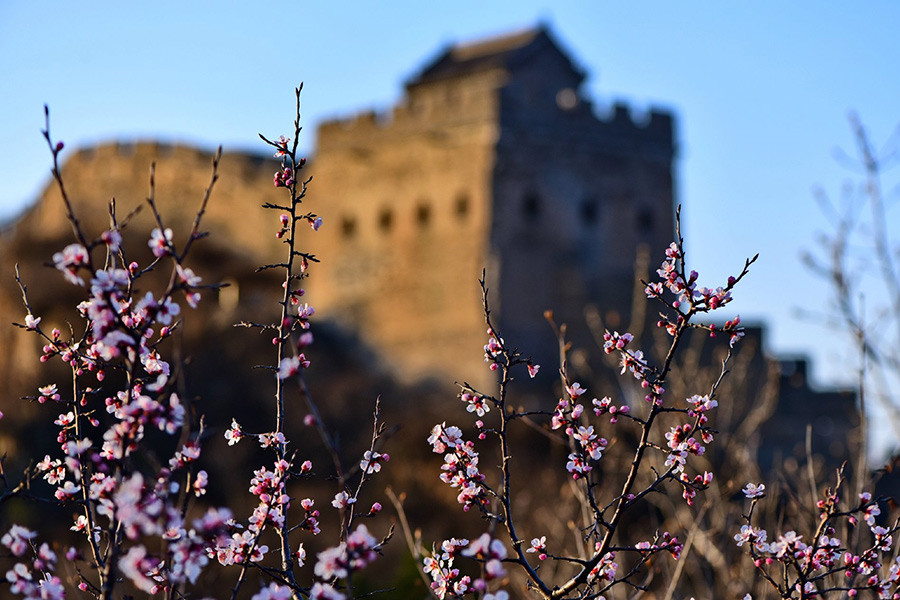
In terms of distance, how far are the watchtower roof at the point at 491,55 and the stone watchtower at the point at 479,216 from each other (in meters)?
0.88

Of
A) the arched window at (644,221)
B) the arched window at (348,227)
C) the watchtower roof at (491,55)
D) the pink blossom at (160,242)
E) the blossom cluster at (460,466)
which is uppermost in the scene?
the watchtower roof at (491,55)

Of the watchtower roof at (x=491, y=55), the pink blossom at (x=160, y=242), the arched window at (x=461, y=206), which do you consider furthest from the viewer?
the watchtower roof at (x=491, y=55)

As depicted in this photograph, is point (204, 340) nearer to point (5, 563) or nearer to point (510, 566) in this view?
point (5, 563)

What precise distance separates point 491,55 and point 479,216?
16.1 feet

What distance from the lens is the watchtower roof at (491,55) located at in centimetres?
2461

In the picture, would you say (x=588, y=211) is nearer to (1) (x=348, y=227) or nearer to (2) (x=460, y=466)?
(1) (x=348, y=227)

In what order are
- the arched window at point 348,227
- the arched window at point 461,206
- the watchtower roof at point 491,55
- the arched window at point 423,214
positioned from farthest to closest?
the watchtower roof at point 491,55 < the arched window at point 348,227 < the arched window at point 423,214 < the arched window at point 461,206

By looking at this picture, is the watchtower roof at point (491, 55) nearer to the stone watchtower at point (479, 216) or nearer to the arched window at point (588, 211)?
the stone watchtower at point (479, 216)

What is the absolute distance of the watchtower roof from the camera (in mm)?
24609

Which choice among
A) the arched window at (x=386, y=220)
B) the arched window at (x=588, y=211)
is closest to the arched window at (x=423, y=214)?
the arched window at (x=386, y=220)

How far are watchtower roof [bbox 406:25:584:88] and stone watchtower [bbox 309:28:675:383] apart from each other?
88cm

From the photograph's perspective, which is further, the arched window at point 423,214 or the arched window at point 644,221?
the arched window at point 644,221

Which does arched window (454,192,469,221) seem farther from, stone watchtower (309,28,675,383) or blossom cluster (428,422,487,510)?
blossom cluster (428,422,487,510)

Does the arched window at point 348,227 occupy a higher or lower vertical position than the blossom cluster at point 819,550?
higher
